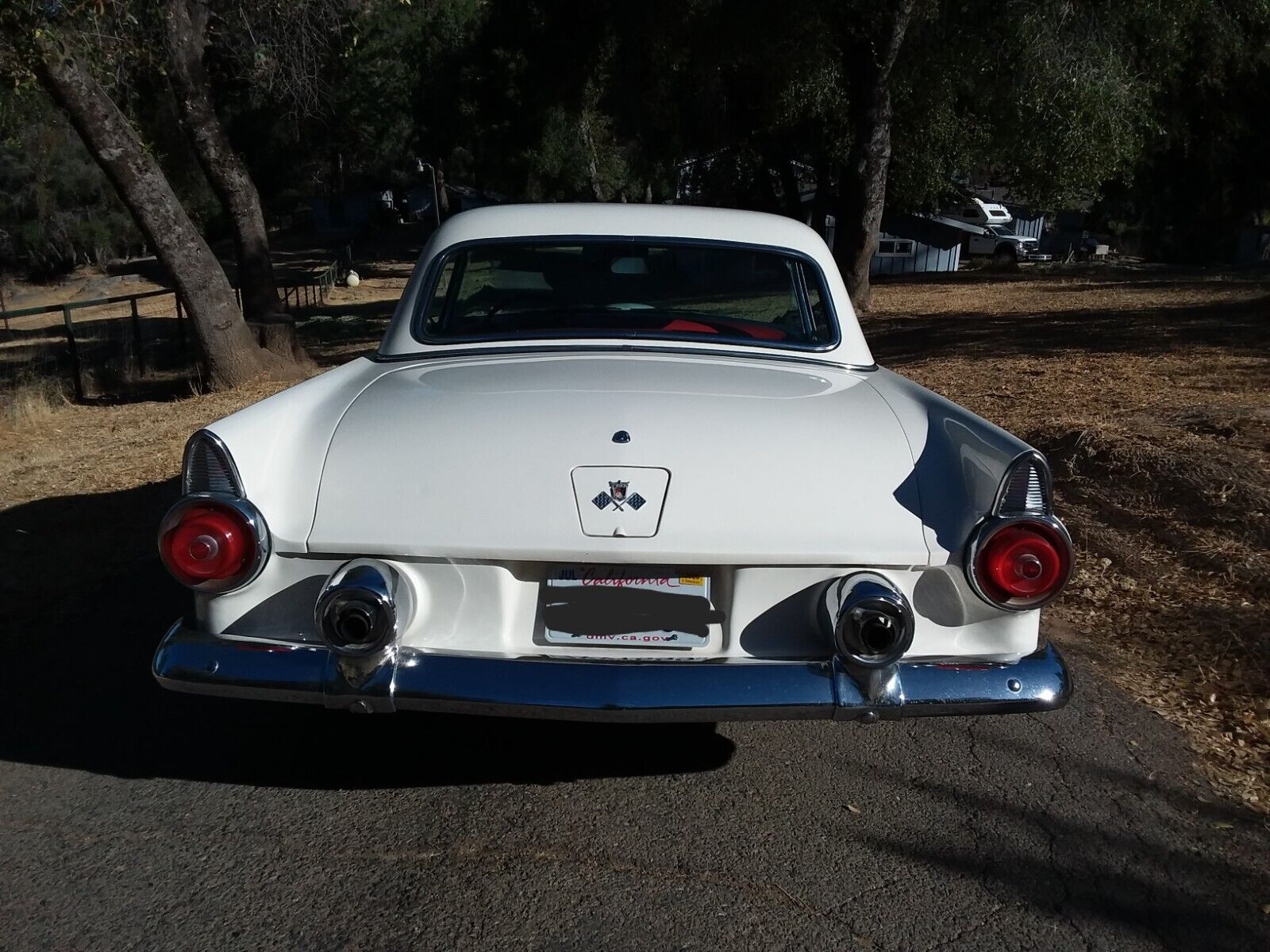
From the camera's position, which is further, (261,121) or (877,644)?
(261,121)

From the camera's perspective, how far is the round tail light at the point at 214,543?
2920 millimetres

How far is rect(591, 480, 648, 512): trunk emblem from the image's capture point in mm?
2873

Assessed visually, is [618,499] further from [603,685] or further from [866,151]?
[866,151]

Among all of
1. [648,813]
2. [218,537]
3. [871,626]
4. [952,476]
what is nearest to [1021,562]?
[952,476]

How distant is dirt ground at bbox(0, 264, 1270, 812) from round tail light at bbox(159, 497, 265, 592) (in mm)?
2806

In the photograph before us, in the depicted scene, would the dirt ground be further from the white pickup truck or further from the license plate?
the white pickup truck

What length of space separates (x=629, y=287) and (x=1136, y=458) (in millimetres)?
3096

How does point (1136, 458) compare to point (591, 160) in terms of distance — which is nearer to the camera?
point (1136, 458)

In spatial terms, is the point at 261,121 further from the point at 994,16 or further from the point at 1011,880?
the point at 1011,880

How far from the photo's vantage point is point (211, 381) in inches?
432

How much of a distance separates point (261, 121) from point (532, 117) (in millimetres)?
21435

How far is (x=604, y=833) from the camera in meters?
3.09

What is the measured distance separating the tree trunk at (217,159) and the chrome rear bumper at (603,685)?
31.1 feet

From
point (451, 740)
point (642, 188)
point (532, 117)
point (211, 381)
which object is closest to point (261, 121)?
point (642, 188)
